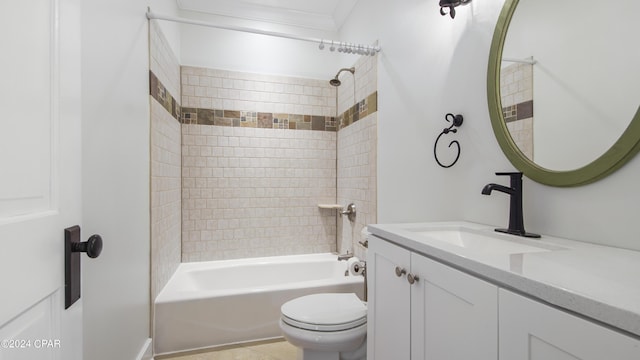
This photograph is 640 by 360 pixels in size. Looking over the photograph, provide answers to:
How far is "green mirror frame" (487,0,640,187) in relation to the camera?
0.82m

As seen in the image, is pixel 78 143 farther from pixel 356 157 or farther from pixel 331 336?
pixel 356 157

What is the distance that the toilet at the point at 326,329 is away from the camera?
1.47m

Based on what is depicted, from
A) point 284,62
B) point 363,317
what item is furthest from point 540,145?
point 284,62

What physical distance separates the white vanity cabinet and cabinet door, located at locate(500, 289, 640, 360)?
4 cm

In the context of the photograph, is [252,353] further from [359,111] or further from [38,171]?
[359,111]

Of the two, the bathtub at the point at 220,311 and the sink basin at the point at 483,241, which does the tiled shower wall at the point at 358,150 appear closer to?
the bathtub at the point at 220,311

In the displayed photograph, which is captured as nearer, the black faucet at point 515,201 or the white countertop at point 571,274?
the white countertop at point 571,274

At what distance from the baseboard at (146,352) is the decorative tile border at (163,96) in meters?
1.55

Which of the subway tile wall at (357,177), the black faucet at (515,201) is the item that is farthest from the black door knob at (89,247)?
the subway tile wall at (357,177)

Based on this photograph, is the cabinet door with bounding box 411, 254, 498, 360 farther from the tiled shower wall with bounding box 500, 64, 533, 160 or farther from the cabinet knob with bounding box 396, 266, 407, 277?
the tiled shower wall with bounding box 500, 64, 533, 160

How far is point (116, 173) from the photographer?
1.35 m

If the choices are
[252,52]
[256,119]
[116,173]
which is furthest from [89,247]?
[252,52]

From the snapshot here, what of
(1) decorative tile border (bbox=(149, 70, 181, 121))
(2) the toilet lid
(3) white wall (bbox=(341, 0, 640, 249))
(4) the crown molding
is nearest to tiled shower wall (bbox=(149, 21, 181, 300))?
(1) decorative tile border (bbox=(149, 70, 181, 121))

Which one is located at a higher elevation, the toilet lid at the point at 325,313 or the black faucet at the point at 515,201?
the black faucet at the point at 515,201
